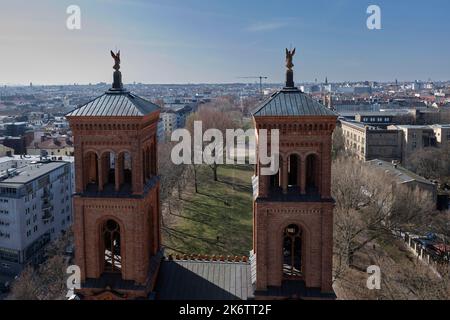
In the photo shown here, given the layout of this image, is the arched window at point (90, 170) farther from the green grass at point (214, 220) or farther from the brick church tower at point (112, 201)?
the green grass at point (214, 220)

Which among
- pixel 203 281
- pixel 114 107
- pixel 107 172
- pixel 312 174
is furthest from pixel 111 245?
pixel 312 174

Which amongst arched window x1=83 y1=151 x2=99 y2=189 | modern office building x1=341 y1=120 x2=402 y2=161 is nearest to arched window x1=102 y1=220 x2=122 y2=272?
arched window x1=83 y1=151 x2=99 y2=189

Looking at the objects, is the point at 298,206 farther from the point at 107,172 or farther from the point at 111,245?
the point at 107,172

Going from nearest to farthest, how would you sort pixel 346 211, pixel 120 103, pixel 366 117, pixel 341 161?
pixel 120 103 → pixel 346 211 → pixel 341 161 → pixel 366 117
